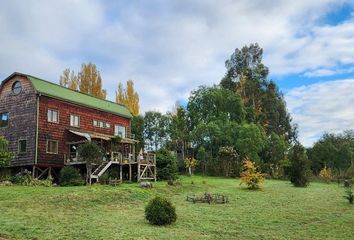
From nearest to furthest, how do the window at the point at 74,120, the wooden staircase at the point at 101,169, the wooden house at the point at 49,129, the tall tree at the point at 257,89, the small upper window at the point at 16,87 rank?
the wooden staircase at the point at 101,169, the wooden house at the point at 49,129, the small upper window at the point at 16,87, the window at the point at 74,120, the tall tree at the point at 257,89

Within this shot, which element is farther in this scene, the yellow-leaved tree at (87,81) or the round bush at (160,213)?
the yellow-leaved tree at (87,81)

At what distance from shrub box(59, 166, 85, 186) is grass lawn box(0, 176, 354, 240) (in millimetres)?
5916

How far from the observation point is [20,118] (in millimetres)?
34750

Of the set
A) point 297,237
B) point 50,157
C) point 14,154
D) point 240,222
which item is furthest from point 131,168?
point 297,237

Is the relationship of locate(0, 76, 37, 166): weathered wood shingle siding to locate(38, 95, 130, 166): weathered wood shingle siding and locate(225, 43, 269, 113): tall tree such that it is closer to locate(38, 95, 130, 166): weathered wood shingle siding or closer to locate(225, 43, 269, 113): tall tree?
locate(38, 95, 130, 166): weathered wood shingle siding

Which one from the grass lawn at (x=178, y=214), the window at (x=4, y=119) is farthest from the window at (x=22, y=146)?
the grass lawn at (x=178, y=214)

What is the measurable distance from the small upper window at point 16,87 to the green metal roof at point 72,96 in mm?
1615

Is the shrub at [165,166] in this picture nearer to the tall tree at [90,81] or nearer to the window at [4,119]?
the window at [4,119]

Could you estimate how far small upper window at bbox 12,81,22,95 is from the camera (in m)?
35.4

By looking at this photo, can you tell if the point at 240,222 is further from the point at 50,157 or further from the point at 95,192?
the point at 50,157

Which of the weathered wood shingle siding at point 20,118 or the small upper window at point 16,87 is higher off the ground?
the small upper window at point 16,87

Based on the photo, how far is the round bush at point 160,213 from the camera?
56.7ft

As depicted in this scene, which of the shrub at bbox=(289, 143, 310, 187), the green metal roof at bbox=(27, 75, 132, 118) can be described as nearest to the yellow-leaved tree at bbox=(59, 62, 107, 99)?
the green metal roof at bbox=(27, 75, 132, 118)

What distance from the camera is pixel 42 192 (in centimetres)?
2406
